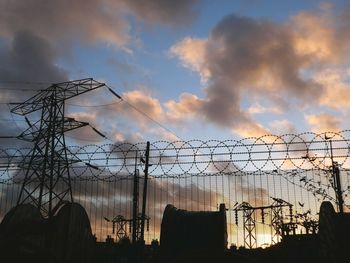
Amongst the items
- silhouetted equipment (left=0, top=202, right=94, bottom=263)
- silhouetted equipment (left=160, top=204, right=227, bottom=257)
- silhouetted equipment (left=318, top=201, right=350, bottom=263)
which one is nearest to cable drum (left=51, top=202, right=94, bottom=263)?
silhouetted equipment (left=0, top=202, right=94, bottom=263)

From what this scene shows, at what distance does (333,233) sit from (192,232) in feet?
24.2

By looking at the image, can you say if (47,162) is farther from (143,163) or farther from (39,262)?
(39,262)

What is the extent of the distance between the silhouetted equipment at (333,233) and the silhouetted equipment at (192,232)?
5.16 metres

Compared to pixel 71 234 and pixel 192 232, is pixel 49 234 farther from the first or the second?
pixel 192 232

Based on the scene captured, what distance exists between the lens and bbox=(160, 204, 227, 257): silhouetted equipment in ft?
71.2

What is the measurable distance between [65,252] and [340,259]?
1333cm

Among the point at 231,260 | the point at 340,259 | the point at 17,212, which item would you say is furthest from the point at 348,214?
the point at 17,212

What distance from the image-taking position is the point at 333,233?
16.9m

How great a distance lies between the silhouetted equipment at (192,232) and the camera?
21703 millimetres

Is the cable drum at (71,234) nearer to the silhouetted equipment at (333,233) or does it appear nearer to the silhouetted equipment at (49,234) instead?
the silhouetted equipment at (49,234)

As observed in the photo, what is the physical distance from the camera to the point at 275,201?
4634cm

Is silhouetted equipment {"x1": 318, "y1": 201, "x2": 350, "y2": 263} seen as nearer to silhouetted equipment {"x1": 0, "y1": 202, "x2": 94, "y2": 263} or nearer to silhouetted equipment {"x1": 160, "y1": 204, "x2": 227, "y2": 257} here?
silhouetted equipment {"x1": 160, "y1": 204, "x2": 227, "y2": 257}

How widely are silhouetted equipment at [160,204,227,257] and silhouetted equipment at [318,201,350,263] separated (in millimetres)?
5156

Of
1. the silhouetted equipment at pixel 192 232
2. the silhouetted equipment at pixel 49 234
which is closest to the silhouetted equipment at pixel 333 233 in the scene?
the silhouetted equipment at pixel 192 232
